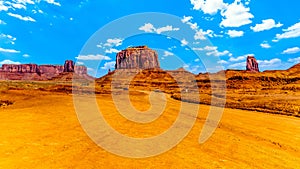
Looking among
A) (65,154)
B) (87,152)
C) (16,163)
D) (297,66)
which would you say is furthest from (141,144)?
(297,66)

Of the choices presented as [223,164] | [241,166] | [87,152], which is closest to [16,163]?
[87,152]

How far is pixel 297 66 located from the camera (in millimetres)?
97125

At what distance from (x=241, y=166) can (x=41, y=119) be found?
39.3ft

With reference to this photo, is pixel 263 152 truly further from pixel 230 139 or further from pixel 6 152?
pixel 6 152

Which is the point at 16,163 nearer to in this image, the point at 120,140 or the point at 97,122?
the point at 120,140

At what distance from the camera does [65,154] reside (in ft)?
28.1

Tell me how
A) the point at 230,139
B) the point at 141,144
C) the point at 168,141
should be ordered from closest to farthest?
the point at 141,144 → the point at 168,141 → the point at 230,139

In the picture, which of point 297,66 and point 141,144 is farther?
point 297,66

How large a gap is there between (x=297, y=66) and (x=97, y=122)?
350 feet

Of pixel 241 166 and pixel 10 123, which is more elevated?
pixel 10 123

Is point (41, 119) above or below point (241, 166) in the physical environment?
above

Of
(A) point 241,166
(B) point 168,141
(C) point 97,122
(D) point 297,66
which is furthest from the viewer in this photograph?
(D) point 297,66

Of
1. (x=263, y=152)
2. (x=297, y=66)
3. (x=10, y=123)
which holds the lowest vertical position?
(x=263, y=152)

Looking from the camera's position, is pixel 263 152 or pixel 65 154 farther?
pixel 263 152
